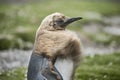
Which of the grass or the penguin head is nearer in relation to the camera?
the penguin head

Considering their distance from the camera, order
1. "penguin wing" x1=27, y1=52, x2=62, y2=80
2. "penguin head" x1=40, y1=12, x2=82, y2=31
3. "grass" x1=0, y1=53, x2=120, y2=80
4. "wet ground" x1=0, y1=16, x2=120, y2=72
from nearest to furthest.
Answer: "penguin wing" x1=27, y1=52, x2=62, y2=80 → "penguin head" x1=40, y1=12, x2=82, y2=31 → "grass" x1=0, y1=53, x2=120, y2=80 → "wet ground" x1=0, y1=16, x2=120, y2=72

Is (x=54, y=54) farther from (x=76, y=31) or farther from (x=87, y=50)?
(x=76, y=31)

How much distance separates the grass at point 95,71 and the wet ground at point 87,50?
265 mm

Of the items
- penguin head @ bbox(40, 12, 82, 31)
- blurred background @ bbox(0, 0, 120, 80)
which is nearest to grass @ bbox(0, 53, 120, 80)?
blurred background @ bbox(0, 0, 120, 80)

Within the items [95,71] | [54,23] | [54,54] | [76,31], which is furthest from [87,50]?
[54,54]

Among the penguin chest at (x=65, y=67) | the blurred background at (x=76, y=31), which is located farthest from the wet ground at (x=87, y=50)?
the penguin chest at (x=65, y=67)

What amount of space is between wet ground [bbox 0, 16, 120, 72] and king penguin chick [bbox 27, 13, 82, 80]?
2.47 feet

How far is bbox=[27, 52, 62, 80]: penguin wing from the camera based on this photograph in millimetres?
5449

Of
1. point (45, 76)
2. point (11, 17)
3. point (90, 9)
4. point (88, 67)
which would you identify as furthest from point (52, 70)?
point (90, 9)

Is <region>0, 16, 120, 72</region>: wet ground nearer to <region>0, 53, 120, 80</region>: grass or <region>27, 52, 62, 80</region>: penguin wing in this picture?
<region>0, 53, 120, 80</region>: grass

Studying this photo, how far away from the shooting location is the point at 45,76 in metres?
5.45

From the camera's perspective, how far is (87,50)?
8562 mm

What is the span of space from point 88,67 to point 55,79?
2.00 m

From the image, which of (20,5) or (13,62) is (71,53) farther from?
(20,5)
